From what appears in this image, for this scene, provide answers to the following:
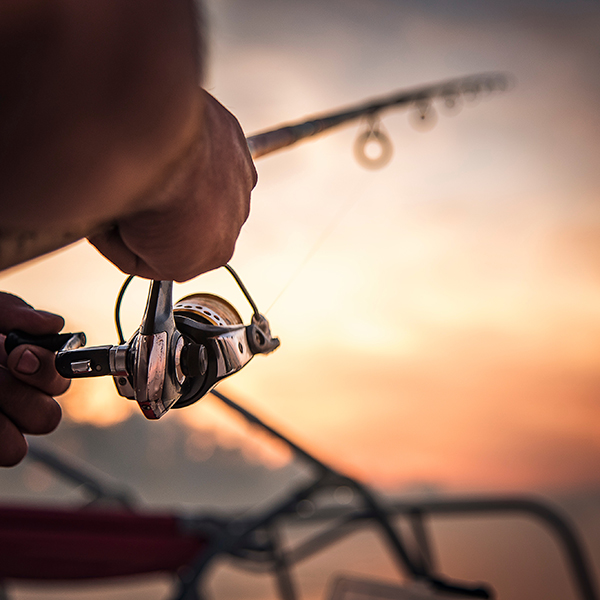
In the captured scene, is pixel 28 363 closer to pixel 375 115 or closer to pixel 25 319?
pixel 25 319

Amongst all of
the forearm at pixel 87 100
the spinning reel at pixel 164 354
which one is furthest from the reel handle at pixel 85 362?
the forearm at pixel 87 100

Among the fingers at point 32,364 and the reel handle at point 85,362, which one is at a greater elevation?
the reel handle at point 85,362

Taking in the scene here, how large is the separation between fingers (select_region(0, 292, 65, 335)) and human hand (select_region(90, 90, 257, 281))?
0.27 metres

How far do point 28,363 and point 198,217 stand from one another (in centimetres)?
37

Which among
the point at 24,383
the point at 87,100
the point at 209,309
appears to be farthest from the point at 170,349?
the point at 87,100

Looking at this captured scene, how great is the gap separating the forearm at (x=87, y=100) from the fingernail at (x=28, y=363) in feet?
1.25

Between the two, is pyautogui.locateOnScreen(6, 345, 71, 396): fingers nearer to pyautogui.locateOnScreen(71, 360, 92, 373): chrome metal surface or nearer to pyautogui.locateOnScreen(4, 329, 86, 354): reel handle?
pyautogui.locateOnScreen(4, 329, 86, 354): reel handle

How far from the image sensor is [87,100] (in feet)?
0.90

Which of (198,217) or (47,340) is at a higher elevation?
(198,217)

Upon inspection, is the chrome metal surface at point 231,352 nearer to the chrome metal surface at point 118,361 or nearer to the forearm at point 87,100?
the chrome metal surface at point 118,361

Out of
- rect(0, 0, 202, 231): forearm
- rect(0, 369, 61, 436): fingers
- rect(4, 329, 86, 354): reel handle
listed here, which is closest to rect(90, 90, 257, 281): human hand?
rect(0, 0, 202, 231): forearm

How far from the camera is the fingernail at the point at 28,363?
0.67 m

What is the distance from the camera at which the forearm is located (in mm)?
260

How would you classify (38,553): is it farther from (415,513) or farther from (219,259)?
(219,259)
